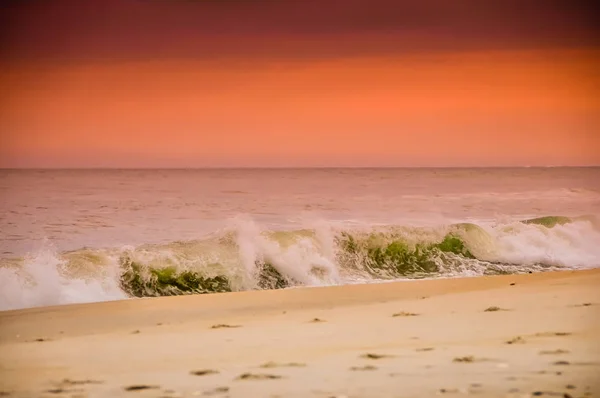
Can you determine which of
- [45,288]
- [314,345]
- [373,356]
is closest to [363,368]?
[373,356]

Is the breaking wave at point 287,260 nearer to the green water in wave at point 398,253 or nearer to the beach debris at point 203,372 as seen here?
the green water in wave at point 398,253

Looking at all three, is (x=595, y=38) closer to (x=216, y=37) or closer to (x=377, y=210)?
(x=216, y=37)

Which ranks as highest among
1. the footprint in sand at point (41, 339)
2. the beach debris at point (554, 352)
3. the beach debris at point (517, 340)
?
the beach debris at point (554, 352)

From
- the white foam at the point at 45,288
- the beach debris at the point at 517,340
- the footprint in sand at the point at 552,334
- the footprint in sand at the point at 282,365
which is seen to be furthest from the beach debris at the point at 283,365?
the white foam at the point at 45,288

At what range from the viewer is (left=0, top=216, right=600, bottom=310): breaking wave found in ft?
14.2

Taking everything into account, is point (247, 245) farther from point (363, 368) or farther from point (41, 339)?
point (363, 368)

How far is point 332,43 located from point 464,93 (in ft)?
4.07

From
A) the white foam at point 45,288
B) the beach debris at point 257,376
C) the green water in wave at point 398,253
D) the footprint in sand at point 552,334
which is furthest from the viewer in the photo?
the green water in wave at point 398,253

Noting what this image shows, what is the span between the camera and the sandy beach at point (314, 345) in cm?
220

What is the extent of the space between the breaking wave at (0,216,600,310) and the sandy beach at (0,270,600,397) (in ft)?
1.95

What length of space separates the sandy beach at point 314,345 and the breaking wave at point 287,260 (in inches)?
23.4

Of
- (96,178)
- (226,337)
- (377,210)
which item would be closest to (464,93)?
(226,337)

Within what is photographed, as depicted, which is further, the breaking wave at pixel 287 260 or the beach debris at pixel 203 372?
the breaking wave at pixel 287 260

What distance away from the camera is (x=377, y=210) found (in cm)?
1040
